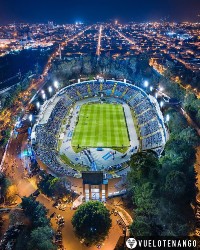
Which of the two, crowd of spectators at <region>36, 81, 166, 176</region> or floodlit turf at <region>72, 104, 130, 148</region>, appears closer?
crowd of spectators at <region>36, 81, 166, 176</region>

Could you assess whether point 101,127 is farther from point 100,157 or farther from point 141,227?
point 141,227

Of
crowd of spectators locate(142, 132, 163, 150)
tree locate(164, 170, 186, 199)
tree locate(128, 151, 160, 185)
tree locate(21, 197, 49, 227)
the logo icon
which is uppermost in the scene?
crowd of spectators locate(142, 132, 163, 150)

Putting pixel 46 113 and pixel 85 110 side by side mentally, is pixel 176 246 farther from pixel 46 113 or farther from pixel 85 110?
pixel 85 110

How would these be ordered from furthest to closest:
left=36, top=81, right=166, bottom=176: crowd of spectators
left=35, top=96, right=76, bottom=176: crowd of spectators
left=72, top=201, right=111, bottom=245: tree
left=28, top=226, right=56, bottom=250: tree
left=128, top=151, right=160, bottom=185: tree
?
left=36, top=81, right=166, bottom=176: crowd of spectators → left=35, top=96, right=76, bottom=176: crowd of spectators → left=128, top=151, right=160, bottom=185: tree → left=72, top=201, right=111, bottom=245: tree → left=28, top=226, right=56, bottom=250: tree

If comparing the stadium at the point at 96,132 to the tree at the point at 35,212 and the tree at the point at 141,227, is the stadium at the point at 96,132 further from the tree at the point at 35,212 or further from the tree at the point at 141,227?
the tree at the point at 141,227

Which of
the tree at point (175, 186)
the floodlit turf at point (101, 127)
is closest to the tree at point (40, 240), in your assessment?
the tree at point (175, 186)

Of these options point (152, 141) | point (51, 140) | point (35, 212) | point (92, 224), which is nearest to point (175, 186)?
point (92, 224)

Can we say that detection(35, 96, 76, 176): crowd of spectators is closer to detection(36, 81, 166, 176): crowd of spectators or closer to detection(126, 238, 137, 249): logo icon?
detection(36, 81, 166, 176): crowd of spectators

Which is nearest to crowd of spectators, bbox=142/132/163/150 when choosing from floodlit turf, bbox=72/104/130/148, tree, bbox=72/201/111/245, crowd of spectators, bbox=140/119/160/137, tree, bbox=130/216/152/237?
crowd of spectators, bbox=140/119/160/137

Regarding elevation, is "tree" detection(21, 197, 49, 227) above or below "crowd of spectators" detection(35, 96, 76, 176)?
below
